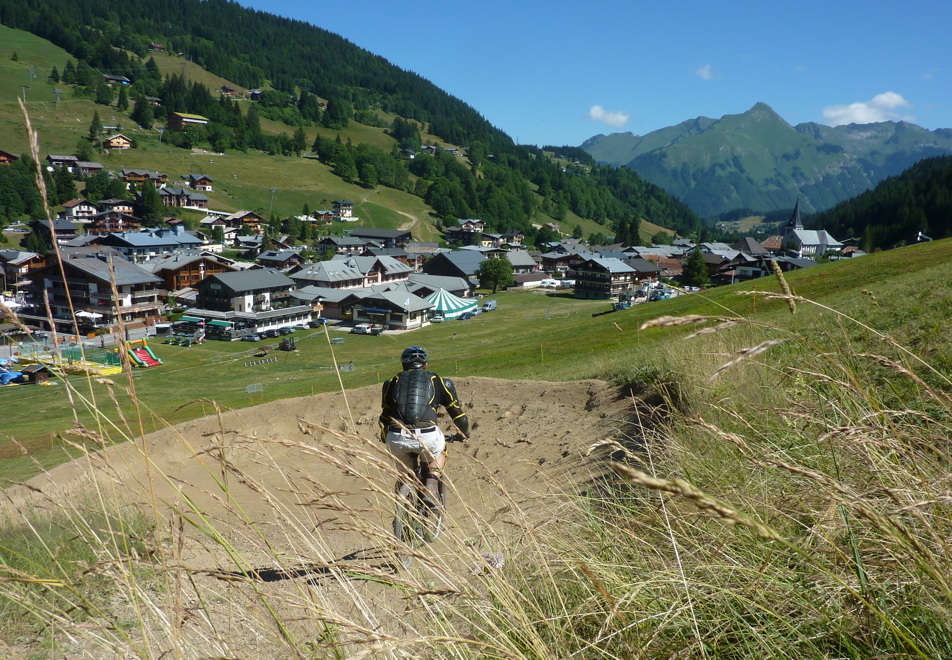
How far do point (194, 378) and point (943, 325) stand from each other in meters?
36.0

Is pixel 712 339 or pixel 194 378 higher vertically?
pixel 712 339

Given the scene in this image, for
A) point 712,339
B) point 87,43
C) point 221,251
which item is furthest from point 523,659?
point 87,43

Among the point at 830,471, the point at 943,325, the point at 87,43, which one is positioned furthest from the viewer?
the point at 87,43

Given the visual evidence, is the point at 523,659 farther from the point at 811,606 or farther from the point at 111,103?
the point at 111,103

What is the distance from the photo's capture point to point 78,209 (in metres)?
101

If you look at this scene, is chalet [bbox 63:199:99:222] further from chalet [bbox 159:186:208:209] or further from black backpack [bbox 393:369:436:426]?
black backpack [bbox 393:369:436:426]

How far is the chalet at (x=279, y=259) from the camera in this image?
8619cm

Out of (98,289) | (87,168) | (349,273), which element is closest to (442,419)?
(98,289)

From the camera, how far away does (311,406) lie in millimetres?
13453

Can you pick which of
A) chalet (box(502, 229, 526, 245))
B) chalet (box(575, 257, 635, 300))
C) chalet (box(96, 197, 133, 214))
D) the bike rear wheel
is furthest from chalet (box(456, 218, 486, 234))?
the bike rear wheel

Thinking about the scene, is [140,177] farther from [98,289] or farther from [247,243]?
[98,289]

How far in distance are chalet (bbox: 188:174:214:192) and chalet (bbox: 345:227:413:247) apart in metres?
34.6

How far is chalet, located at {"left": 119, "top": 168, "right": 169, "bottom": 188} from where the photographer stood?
115 metres

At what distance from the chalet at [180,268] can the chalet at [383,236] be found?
44.9 metres
